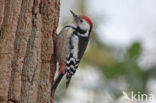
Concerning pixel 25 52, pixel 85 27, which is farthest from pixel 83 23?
pixel 25 52

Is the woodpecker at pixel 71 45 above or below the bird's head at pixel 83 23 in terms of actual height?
below

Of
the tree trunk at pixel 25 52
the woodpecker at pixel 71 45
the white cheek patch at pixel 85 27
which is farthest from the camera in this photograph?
the white cheek patch at pixel 85 27

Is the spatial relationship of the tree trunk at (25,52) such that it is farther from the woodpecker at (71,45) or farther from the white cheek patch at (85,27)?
the white cheek patch at (85,27)

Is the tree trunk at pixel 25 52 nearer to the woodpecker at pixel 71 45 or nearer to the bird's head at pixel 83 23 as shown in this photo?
the woodpecker at pixel 71 45

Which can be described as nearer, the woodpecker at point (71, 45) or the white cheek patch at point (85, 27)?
the woodpecker at point (71, 45)

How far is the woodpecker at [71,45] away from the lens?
4.24 meters

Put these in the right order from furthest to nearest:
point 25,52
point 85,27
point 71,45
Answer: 1. point 85,27
2. point 71,45
3. point 25,52

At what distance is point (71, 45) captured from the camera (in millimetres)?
4480

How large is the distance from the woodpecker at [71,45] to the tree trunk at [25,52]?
0.56 metres

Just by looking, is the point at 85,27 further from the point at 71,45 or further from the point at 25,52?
the point at 25,52

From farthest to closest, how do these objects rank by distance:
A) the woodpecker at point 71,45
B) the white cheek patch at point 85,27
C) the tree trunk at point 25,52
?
1. the white cheek patch at point 85,27
2. the woodpecker at point 71,45
3. the tree trunk at point 25,52

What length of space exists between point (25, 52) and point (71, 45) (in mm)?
1367

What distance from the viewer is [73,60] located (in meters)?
4.37

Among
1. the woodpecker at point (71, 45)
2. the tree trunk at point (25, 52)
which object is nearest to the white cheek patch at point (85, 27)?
the woodpecker at point (71, 45)
